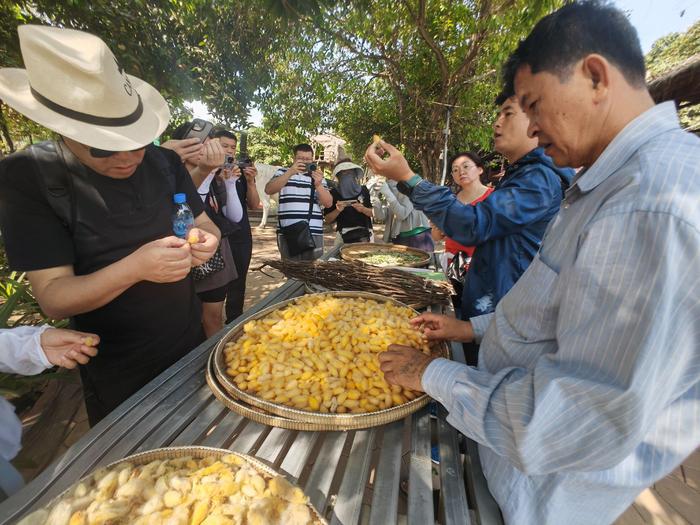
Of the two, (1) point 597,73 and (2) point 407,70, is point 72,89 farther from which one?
(2) point 407,70

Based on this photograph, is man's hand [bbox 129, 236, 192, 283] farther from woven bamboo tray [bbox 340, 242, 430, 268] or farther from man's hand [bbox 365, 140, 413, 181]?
woven bamboo tray [bbox 340, 242, 430, 268]

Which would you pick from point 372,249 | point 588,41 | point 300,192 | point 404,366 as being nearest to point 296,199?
point 300,192

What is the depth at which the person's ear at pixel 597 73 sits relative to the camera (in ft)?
2.79

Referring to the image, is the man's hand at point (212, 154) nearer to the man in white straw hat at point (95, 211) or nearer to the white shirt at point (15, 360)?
the man in white straw hat at point (95, 211)

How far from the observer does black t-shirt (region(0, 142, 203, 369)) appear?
1308mm

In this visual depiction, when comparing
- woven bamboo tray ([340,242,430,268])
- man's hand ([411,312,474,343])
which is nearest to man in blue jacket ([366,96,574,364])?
man's hand ([411,312,474,343])

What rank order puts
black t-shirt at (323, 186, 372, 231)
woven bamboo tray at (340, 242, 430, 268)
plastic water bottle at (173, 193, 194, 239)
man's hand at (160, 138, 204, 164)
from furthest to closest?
black t-shirt at (323, 186, 372, 231) < woven bamboo tray at (340, 242, 430, 268) < man's hand at (160, 138, 204, 164) < plastic water bottle at (173, 193, 194, 239)

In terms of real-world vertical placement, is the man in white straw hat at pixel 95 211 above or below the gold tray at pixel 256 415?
above

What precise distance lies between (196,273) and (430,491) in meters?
2.65

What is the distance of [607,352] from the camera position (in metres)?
0.69

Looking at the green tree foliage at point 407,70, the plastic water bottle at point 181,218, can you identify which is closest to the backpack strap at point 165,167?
the plastic water bottle at point 181,218

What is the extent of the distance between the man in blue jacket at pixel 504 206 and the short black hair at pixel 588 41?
0.92 meters

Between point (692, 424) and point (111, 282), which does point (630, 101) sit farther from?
point (111, 282)

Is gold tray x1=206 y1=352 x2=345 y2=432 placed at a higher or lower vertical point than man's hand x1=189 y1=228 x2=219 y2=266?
lower
